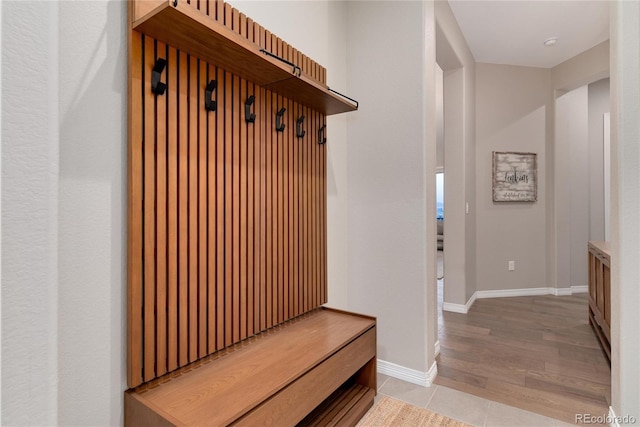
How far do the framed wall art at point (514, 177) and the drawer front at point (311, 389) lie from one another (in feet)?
11.0

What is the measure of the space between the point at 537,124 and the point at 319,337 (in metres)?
4.33

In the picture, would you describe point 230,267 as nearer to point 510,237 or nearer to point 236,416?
point 236,416

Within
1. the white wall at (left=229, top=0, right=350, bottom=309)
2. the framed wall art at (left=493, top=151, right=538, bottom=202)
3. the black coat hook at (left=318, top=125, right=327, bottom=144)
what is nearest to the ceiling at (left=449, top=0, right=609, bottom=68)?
the framed wall art at (left=493, top=151, right=538, bottom=202)

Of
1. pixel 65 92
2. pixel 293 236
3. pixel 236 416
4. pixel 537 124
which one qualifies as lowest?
pixel 236 416

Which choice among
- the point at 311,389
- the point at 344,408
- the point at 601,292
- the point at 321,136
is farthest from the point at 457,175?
the point at 311,389

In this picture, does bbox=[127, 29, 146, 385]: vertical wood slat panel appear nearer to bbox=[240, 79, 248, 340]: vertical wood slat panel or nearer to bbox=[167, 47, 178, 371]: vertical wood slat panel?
bbox=[167, 47, 178, 371]: vertical wood slat panel

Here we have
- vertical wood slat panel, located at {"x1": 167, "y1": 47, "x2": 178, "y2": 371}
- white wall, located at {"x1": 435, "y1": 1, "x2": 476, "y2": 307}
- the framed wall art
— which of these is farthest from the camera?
the framed wall art

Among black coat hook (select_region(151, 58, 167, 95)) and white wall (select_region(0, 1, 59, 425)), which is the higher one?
black coat hook (select_region(151, 58, 167, 95))

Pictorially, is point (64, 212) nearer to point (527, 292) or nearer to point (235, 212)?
point (235, 212)

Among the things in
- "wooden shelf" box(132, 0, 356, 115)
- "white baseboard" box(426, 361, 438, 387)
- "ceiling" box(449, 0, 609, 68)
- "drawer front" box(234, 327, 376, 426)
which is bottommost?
"white baseboard" box(426, 361, 438, 387)

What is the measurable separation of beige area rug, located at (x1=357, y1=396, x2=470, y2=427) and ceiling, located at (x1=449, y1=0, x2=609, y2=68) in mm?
3386

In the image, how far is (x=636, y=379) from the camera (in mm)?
1606

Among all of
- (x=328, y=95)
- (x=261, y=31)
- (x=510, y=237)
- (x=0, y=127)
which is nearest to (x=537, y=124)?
(x=510, y=237)

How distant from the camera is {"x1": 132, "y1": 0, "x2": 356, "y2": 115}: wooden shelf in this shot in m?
1.07
